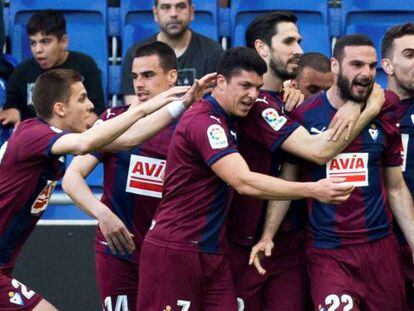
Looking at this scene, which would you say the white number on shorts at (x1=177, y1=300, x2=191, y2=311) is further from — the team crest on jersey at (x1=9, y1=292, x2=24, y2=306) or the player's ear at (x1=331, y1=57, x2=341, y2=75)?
the player's ear at (x1=331, y1=57, x2=341, y2=75)

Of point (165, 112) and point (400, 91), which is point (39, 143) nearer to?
point (165, 112)

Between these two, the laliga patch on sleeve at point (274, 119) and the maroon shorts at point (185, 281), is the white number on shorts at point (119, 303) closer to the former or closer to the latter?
the maroon shorts at point (185, 281)

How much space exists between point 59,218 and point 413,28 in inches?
114

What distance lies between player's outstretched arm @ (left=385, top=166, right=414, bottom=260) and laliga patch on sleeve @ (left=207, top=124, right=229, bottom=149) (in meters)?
1.02

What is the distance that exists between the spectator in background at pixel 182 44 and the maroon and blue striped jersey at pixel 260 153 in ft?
5.72

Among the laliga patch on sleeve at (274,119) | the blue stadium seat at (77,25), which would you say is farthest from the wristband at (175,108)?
the blue stadium seat at (77,25)

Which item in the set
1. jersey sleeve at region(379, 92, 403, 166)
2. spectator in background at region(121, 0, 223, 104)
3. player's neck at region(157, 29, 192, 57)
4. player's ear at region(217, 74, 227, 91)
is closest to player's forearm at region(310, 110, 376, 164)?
jersey sleeve at region(379, 92, 403, 166)

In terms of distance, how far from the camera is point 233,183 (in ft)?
21.8

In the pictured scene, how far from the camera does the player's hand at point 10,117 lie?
29.2ft

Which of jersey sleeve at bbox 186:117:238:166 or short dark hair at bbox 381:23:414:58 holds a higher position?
short dark hair at bbox 381:23:414:58

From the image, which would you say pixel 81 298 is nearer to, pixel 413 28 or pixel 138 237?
pixel 138 237

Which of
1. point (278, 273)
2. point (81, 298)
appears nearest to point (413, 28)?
point (278, 273)

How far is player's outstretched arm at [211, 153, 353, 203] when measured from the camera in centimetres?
644

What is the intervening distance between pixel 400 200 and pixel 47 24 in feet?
10.5
